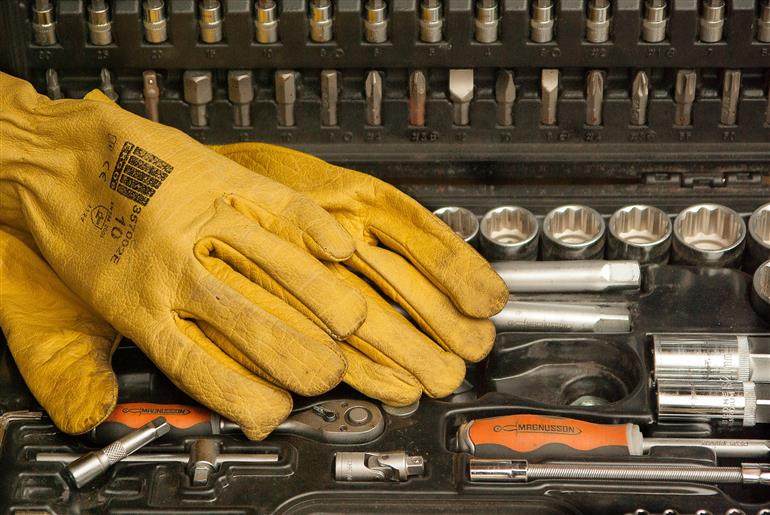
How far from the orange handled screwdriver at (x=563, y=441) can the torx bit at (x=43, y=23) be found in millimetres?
1209

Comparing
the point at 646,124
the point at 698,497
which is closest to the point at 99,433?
the point at 698,497

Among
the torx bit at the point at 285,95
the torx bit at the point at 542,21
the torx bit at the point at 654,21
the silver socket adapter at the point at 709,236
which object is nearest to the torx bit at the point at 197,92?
the torx bit at the point at 285,95

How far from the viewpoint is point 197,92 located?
2.74m

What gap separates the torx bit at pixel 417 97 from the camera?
2730 millimetres

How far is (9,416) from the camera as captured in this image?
2389mm

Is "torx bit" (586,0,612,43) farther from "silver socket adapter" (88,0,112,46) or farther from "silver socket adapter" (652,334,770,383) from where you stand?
"silver socket adapter" (88,0,112,46)

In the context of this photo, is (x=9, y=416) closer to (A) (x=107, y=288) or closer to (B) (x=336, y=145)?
(A) (x=107, y=288)

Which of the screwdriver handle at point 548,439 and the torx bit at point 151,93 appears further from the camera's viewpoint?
the torx bit at point 151,93

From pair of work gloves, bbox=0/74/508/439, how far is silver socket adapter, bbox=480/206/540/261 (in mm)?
278

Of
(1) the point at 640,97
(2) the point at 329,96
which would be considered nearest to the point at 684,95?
(1) the point at 640,97

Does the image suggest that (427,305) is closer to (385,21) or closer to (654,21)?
(385,21)

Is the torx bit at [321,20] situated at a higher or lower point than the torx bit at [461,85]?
higher

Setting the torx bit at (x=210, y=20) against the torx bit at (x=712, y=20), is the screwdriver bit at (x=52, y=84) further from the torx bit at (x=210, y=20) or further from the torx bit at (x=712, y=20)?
the torx bit at (x=712, y=20)

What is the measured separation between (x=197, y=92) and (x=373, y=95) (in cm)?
38
